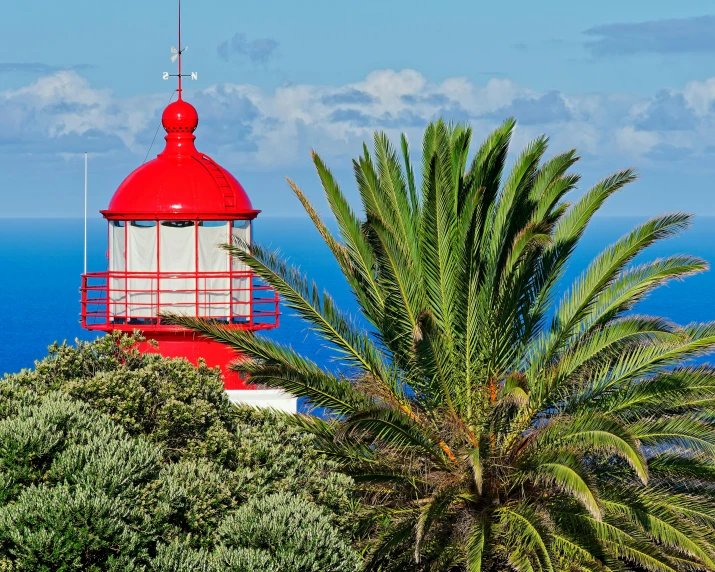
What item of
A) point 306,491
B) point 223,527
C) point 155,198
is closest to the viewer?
point 223,527

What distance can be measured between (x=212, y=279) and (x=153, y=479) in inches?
278

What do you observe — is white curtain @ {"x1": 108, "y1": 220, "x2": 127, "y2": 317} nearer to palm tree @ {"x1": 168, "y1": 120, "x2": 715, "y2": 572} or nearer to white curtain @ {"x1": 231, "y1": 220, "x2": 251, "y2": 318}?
white curtain @ {"x1": 231, "y1": 220, "x2": 251, "y2": 318}

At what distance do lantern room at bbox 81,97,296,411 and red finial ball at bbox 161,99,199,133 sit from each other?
2.19 ft

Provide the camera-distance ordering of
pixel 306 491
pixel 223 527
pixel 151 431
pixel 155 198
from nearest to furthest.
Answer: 1. pixel 223 527
2. pixel 306 491
3. pixel 151 431
4. pixel 155 198

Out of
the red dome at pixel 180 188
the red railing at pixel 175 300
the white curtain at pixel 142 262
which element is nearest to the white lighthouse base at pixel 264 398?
the red railing at pixel 175 300

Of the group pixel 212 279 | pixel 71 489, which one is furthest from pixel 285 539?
pixel 212 279

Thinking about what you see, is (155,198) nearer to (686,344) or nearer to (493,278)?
(493,278)

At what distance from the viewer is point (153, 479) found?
536 inches

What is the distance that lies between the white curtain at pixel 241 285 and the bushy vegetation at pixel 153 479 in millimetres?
3916

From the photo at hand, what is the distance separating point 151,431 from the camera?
15.4 meters

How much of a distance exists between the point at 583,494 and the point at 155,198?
31.4ft

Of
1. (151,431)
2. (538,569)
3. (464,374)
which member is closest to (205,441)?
(151,431)

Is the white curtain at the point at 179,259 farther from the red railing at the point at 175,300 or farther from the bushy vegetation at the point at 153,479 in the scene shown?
the bushy vegetation at the point at 153,479

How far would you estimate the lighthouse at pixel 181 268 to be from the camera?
65.9 ft
